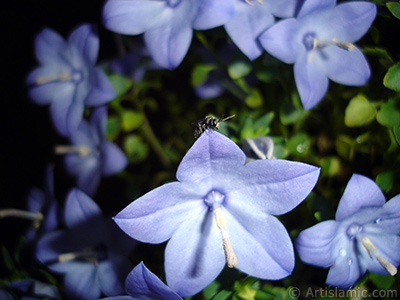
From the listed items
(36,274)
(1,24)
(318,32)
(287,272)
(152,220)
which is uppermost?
(1,24)

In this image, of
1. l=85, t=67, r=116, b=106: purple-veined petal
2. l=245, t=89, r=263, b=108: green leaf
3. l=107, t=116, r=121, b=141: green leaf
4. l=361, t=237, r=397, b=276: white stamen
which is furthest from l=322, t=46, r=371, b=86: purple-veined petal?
l=107, t=116, r=121, b=141: green leaf

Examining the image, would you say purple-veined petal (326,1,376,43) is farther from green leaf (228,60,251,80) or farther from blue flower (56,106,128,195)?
blue flower (56,106,128,195)

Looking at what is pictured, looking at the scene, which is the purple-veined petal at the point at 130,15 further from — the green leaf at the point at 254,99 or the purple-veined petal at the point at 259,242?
the purple-veined petal at the point at 259,242

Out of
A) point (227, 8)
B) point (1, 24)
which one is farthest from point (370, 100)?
point (1, 24)

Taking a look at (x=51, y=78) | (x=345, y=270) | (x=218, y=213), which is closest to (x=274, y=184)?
(x=218, y=213)

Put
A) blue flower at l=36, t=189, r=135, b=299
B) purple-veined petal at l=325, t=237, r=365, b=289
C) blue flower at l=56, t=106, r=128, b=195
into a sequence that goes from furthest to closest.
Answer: blue flower at l=56, t=106, r=128, b=195 → blue flower at l=36, t=189, r=135, b=299 → purple-veined petal at l=325, t=237, r=365, b=289

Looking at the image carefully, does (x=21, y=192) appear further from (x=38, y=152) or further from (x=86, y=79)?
(x=86, y=79)
